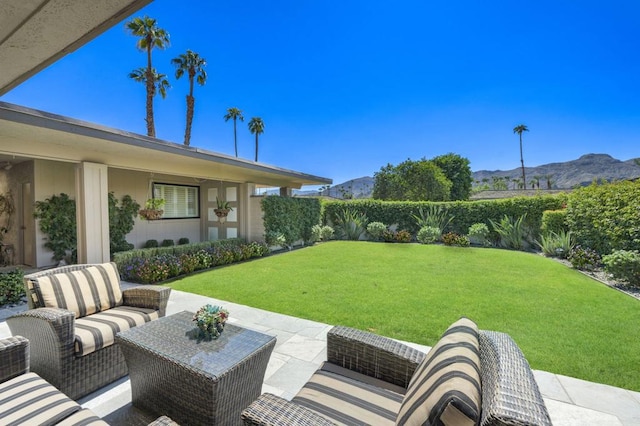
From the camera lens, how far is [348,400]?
172 cm

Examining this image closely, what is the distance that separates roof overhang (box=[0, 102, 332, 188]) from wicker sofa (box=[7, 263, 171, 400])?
248 cm

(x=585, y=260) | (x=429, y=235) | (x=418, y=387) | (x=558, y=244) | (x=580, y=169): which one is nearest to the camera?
(x=418, y=387)

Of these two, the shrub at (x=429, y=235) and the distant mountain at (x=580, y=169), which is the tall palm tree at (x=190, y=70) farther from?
the distant mountain at (x=580, y=169)

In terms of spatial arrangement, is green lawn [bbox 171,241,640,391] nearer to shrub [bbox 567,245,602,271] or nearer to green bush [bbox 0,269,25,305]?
shrub [bbox 567,245,602,271]

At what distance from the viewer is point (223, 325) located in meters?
2.43

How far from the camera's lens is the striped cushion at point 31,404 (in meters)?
1.52

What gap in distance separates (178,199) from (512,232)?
13.3 meters

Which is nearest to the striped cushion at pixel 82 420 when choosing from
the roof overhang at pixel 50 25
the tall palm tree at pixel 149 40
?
the roof overhang at pixel 50 25

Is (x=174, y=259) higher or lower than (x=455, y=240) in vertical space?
higher

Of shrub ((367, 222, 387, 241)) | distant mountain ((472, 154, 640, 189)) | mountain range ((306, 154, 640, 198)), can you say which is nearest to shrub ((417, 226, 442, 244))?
shrub ((367, 222, 387, 241))

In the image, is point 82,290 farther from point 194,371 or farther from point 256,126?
point 256,126

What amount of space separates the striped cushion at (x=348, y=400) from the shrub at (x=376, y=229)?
39.0 ft

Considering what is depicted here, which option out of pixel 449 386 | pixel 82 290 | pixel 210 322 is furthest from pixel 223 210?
pixel 449 386

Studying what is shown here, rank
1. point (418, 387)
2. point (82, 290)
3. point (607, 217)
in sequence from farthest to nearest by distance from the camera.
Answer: point (607, 217) < point (82, 290) < point (418, 387)
